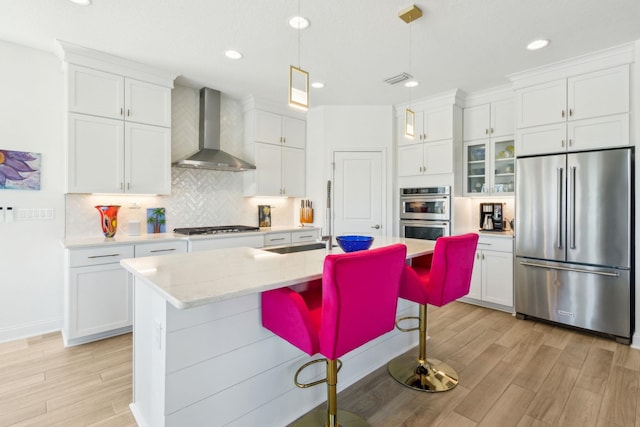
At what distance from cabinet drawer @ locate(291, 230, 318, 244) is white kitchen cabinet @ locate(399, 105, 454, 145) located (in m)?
1.83

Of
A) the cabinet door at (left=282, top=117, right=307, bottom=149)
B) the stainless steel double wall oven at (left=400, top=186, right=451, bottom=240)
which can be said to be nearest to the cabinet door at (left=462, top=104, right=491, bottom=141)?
the stainless steel double wall oven at (left=400, top=186, right=451, bottom=240)

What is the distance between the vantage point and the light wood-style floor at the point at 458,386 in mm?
1854

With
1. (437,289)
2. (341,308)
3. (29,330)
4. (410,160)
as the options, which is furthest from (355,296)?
(410,160)

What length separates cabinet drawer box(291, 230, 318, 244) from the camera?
4281mm

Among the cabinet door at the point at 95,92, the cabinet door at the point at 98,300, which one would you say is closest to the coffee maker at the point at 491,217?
the cabinet door at the point at 98,300

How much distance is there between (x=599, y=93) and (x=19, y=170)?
17.8 feet

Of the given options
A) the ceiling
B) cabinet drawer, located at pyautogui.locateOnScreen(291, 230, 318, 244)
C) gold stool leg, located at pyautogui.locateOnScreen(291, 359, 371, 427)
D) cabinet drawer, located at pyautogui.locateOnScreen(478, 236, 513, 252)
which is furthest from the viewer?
cabinet drawer, located at pyautogui.locateOnScreen(291, 230, 318, 244)

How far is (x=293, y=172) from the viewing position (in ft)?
15.4

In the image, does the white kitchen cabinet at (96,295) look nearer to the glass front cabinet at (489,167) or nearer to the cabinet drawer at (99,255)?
the cabinet drawer at (99,255)

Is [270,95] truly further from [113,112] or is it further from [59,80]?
[59,80]

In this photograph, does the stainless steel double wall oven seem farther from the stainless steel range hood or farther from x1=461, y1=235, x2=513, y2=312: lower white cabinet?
the stainless steel range hood

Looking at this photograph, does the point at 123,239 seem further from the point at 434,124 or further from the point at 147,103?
the point at 434,124

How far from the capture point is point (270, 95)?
414cm

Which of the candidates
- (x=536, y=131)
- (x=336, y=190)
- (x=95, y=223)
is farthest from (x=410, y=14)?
(x=95, y=223)
